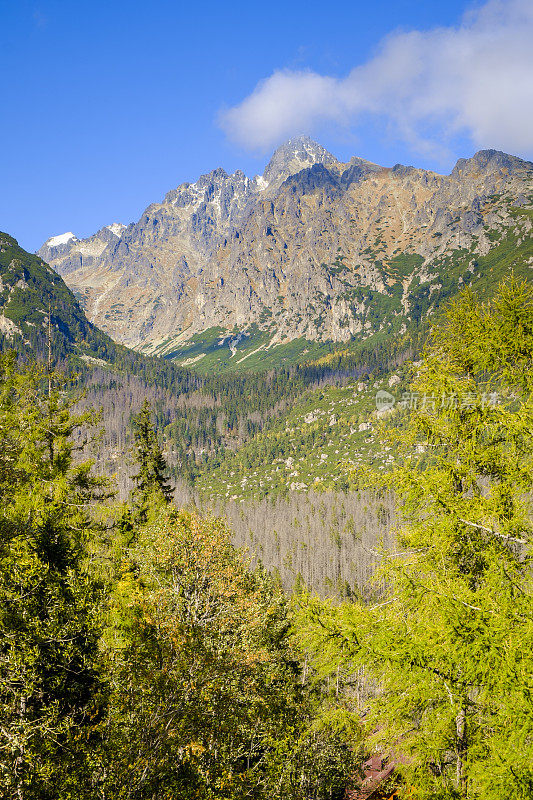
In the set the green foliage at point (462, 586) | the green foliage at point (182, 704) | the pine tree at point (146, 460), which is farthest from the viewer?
the pine tree at point (146, 460)

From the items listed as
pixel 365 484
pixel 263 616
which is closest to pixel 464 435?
pixel 365 484

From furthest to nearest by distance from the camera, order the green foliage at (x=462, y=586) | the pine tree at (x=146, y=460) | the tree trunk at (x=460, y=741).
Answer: the pine tree at (x=146, y=460)
the tree trunk at (x=460, y=741)
the green foliage at (x=462, y=586)

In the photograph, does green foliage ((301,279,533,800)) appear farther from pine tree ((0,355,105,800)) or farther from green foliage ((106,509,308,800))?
pine tree ((0,355,105,800))

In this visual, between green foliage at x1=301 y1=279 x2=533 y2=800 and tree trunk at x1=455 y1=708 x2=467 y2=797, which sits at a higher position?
green foliage at x1=301 y1=279 x2=533 y2=800

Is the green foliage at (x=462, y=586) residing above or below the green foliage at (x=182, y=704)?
above

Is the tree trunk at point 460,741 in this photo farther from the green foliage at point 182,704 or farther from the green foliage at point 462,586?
the green foliage at point 182,704

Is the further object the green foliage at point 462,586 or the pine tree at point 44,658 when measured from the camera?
the pine tree at point 44,658

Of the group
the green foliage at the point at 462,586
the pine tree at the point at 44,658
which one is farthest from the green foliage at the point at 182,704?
the green foliage at the point at 462,586

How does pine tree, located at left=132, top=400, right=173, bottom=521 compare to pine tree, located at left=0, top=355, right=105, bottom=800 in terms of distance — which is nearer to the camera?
pine tree, located at left=0, top=355, right=105, bottom=800

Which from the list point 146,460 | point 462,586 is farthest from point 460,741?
point 146,460

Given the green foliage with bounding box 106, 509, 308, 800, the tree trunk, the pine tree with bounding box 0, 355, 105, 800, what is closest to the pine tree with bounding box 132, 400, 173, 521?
the green foliage with bounding box 106, 509, 308, 800

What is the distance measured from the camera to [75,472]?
22.9 m

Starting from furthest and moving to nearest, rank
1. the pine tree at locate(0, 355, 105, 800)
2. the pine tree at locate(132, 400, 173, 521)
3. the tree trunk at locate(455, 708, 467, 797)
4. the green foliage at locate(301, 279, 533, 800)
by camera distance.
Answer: the pine tree at locate(132, 400, 173, 521) → the tree trunk at locate(455, 708, 467, 797) → the pine tree at locate(0, 355, 105, 800) → the green foliage at locate(301, 279, 533, 800)

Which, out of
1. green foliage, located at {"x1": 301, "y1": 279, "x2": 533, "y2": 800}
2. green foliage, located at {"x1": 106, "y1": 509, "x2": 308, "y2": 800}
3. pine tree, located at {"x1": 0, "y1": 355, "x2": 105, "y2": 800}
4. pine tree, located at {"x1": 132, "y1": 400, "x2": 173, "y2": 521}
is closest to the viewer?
green foliage, located at {"x1": 301, "y1": 279, "x2": 533, "y2": 800}
